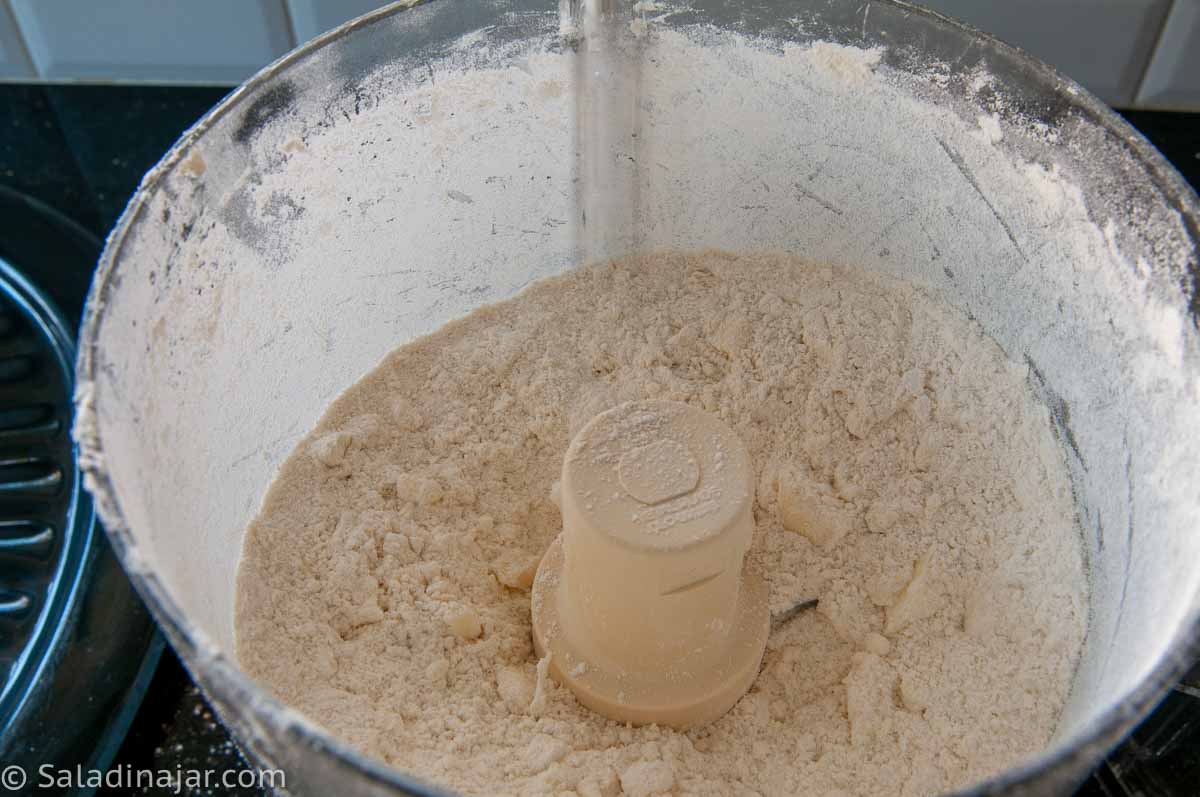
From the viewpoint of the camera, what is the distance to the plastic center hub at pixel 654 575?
0.53 m

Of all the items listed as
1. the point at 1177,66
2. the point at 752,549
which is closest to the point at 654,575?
the point at 752,549

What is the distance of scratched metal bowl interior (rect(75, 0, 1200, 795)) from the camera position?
52 centimetres

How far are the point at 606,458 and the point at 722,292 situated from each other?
0.22 m

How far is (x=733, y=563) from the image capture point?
55 centimetres

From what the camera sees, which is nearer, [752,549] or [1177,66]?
[752,549]

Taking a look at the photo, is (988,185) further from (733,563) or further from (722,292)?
(733,563)

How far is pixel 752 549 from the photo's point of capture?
646mm

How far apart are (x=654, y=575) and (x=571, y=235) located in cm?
29

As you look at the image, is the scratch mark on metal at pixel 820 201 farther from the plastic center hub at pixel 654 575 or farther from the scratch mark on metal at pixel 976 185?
the plastic center hub at pixel 654 575

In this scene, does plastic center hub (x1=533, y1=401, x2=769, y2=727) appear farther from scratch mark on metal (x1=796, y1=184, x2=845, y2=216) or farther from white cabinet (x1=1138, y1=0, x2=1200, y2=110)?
white cabinet (x1=1138, y1=0, x2=1200, y2=110)

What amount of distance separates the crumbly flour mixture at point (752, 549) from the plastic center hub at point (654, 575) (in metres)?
0.02

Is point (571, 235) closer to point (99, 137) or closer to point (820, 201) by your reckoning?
point (820, 201)

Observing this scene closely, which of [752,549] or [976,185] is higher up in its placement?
[976,185]

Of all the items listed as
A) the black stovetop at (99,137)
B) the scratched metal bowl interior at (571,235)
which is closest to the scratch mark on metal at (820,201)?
the scratched metal bowl interior at (571,235)
